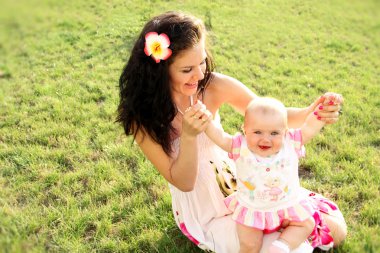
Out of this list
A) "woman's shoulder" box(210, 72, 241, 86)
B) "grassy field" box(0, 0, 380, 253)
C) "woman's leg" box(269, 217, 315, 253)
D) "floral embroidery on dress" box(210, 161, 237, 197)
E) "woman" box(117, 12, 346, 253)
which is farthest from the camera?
"grassy field" box(0, 0, 380, 253)

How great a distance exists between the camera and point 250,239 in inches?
100

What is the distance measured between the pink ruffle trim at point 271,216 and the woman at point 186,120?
0.39 feet

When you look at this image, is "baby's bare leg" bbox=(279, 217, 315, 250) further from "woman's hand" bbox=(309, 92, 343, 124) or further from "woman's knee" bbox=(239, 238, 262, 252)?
"woman's hand" bbox=(309, 92, 343, 124)

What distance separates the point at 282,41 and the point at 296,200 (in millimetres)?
6131

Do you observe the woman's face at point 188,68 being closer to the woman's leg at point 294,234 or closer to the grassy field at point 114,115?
the grassy field at point 114,115

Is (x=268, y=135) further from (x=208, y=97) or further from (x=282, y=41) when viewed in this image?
(x=282, y=41)

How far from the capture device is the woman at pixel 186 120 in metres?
2.58

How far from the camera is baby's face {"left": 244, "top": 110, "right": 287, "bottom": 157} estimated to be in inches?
97.1

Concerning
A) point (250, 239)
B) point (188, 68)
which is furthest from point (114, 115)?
point (250, 239)

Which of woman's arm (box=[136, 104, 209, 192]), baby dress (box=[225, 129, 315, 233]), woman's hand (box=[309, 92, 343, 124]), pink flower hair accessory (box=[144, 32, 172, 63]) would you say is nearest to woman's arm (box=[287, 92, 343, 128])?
woman's hand (box=[309, 92, 343, 124])

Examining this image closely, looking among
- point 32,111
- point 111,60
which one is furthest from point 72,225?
point 111,60

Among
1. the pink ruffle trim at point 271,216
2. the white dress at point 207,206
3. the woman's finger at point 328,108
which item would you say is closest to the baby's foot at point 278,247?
the pink ruffle trim at point 271,216

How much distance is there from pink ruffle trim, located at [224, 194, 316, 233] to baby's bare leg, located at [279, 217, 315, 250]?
0.04 metres

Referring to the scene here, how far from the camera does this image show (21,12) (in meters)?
2.23
